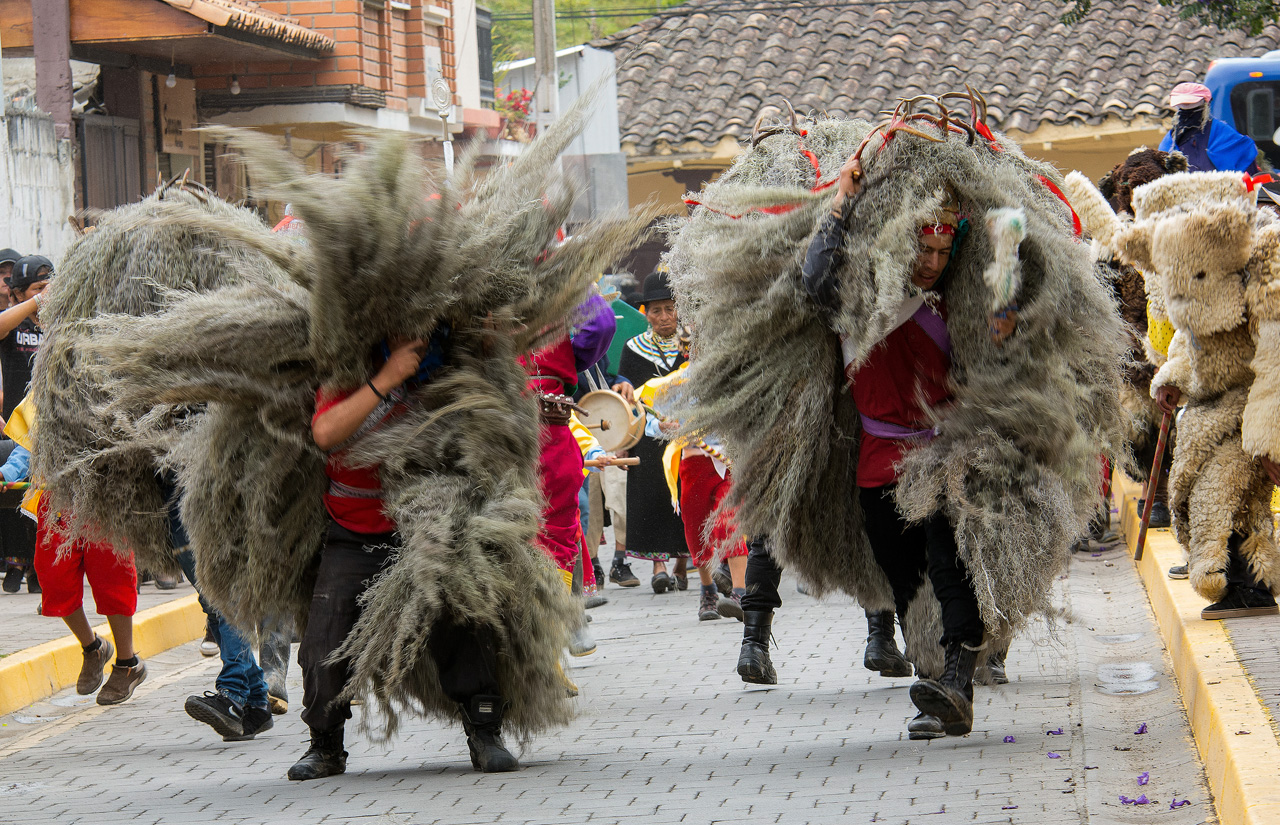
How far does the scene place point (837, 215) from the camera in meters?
5.27

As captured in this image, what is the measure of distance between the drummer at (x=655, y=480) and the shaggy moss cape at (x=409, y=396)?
14.4ft

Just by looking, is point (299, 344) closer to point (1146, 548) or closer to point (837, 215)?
point (837, 215)

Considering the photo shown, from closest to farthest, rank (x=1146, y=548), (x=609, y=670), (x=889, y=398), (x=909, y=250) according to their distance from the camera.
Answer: (x=909, y=250) < (x=889, y=398) < (x=609, y=670) < (x=1146, y=548)

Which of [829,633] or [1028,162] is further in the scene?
[829,633]

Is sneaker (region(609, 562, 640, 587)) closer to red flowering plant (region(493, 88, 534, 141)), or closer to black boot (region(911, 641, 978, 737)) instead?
black boot (region(911, 641, 978, 737))

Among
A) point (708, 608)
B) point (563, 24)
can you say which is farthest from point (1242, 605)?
point (563, 24)

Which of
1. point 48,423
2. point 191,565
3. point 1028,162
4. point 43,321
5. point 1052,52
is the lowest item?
point 191,565

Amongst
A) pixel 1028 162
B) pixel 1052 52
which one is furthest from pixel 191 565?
pixel 1052 52

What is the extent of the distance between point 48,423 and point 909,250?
3.31 metres

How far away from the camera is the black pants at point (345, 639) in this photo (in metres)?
5.19

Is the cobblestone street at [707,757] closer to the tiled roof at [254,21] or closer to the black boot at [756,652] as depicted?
the black boot at [756,652]

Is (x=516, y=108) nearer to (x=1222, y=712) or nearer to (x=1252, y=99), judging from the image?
(x=1252, y=99)

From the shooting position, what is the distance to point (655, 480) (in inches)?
420

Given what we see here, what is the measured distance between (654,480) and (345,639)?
5.61 metres
